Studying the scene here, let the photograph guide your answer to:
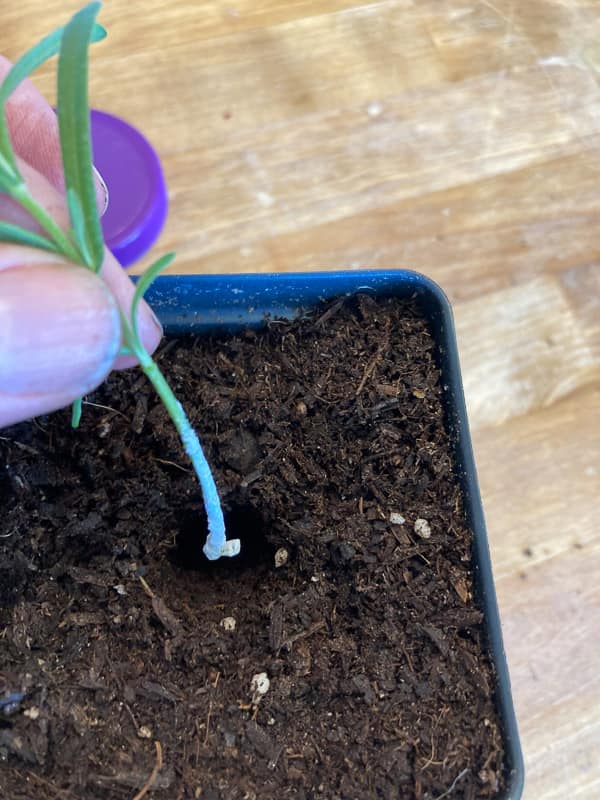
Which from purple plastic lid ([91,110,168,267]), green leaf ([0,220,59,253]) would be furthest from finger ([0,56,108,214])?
green leaf ([0,220,59,253])

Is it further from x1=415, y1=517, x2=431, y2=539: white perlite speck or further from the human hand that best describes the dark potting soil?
the human hand

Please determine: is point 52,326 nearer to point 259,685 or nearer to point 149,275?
point 149,275

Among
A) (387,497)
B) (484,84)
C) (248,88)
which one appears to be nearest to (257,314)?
(387,497)

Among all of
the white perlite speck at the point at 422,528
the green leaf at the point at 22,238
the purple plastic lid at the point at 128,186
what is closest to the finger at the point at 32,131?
the purple plastic lid at the point at 128,186

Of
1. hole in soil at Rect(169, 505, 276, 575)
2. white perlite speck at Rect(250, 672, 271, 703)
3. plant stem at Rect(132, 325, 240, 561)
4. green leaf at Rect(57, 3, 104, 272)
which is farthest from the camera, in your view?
hole in soil at Rect(169, 505, 276, 575)

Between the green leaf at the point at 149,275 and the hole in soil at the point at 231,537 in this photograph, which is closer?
the green leaf at the point at 149,275

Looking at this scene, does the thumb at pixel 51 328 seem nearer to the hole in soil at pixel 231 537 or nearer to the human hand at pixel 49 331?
the human hand at pixel 49 331

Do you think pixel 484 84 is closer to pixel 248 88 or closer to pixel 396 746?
pixel 248 88

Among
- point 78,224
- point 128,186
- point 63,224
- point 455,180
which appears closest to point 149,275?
point 78,224
